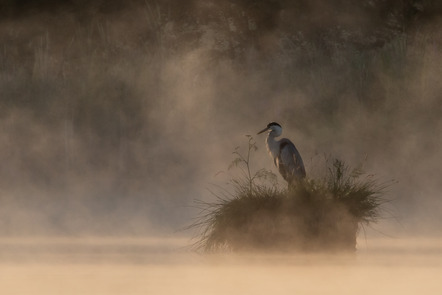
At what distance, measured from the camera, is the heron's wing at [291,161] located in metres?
13.3

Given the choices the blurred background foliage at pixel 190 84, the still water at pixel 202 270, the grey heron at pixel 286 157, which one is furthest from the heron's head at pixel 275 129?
the blurred background foliage at pixel 190 84

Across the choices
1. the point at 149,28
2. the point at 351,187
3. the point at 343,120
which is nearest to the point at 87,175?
the point at 149,28

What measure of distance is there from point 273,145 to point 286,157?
320 millimetres

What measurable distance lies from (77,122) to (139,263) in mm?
11673

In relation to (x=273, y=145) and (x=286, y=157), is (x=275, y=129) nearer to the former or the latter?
(x=273, y=145)

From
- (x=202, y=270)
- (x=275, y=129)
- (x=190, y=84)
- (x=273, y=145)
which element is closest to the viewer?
(x=202, y=270)

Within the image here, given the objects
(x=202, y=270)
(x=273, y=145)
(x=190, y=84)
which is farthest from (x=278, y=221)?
(x=190, y=84)

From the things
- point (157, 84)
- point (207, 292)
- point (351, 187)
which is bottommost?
point (207, 292)

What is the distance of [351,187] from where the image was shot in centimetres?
1188

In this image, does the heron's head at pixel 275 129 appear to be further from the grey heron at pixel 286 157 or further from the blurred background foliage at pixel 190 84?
the blurred background foliage at pixel 190 84

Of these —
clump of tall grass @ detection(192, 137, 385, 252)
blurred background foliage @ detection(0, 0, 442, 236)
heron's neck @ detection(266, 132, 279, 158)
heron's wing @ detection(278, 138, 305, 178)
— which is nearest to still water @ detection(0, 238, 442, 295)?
clump of tall grass @ detection(192, 137, 385, 252)

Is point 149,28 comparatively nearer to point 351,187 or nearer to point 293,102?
point 293,102

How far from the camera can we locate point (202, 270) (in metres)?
9.97

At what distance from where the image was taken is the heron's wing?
13281mm
